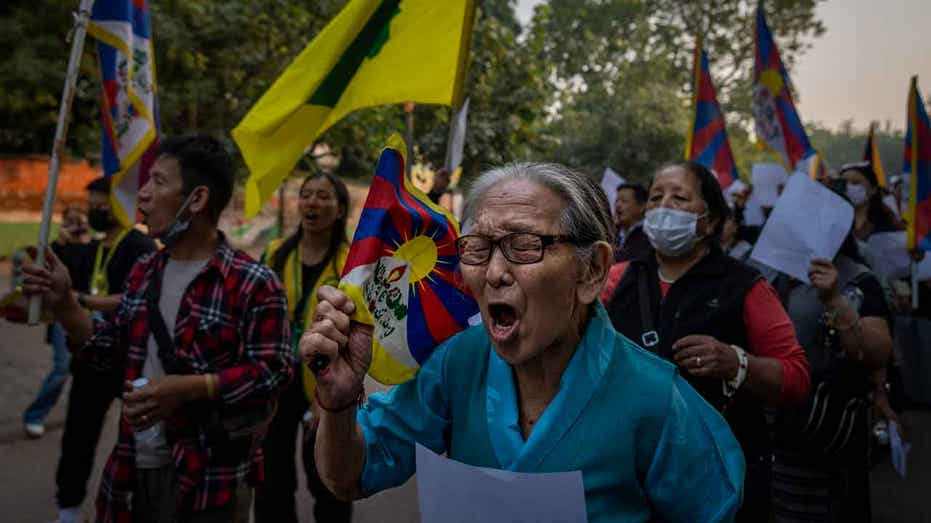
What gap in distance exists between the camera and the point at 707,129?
644 cm

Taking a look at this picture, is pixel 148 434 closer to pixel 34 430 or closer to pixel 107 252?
pixel 107 252

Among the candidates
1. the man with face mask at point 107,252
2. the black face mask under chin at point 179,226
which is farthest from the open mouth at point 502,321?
the man with face mask at point 107,252

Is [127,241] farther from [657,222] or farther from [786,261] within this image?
[786,261]

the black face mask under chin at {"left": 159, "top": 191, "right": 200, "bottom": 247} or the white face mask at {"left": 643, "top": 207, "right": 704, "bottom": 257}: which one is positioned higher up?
the white face mask at {"left": 643, "top": 207, "right": 704, "bottom": 257}

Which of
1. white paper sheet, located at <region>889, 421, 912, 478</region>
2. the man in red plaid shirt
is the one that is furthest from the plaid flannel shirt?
white paper sheet, located at <region>889, 421, 912, 478</region>

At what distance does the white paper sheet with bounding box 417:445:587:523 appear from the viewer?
1.40 meters

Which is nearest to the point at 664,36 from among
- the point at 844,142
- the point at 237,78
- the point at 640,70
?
the point at 640,70

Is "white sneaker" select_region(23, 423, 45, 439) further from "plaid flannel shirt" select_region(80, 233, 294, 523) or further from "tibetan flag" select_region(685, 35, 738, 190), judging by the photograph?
"tibetan flag" select_region(685, 35, 738, 190)

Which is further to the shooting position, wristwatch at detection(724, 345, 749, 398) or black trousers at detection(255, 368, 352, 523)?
black trousers at detection(255, 368, 352, 523)

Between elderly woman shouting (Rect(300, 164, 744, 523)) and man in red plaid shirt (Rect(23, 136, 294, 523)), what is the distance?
102cm

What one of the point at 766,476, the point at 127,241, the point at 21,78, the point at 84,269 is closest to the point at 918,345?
the point at 766,476

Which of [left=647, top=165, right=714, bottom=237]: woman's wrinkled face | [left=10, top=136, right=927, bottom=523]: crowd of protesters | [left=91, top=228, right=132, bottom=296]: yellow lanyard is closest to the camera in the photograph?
[left=10, top=136, right=927, bottom=523]: crowd of protesters

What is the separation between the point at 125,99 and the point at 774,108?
5.02m

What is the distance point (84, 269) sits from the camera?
4.70 metres
